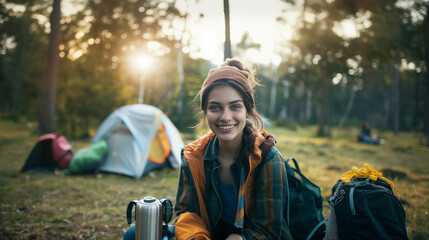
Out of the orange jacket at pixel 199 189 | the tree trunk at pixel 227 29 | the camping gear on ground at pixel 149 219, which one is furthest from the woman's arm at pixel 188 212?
the tree trunk at pixel 227 29

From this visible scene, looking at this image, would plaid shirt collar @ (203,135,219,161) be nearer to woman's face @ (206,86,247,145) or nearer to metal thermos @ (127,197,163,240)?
woman's face @ (206,86,247,145)

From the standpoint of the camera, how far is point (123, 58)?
13914mm

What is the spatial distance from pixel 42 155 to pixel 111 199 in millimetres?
2775

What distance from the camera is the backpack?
1.66m


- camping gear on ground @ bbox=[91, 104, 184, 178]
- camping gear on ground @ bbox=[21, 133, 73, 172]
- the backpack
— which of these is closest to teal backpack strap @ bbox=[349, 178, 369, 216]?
the backpack

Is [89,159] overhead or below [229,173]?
below

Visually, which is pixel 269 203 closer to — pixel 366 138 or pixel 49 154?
pixel 49 154

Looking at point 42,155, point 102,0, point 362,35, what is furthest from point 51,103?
point 362,35

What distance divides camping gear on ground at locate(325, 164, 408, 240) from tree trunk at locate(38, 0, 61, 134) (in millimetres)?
12373

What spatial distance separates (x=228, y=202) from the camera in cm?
184

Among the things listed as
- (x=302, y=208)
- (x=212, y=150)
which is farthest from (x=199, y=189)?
(x=302, y=208)

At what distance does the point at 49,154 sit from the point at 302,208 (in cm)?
604

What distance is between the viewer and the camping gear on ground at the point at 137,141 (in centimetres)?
567

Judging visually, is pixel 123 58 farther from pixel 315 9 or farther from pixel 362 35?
pixel 362 35
